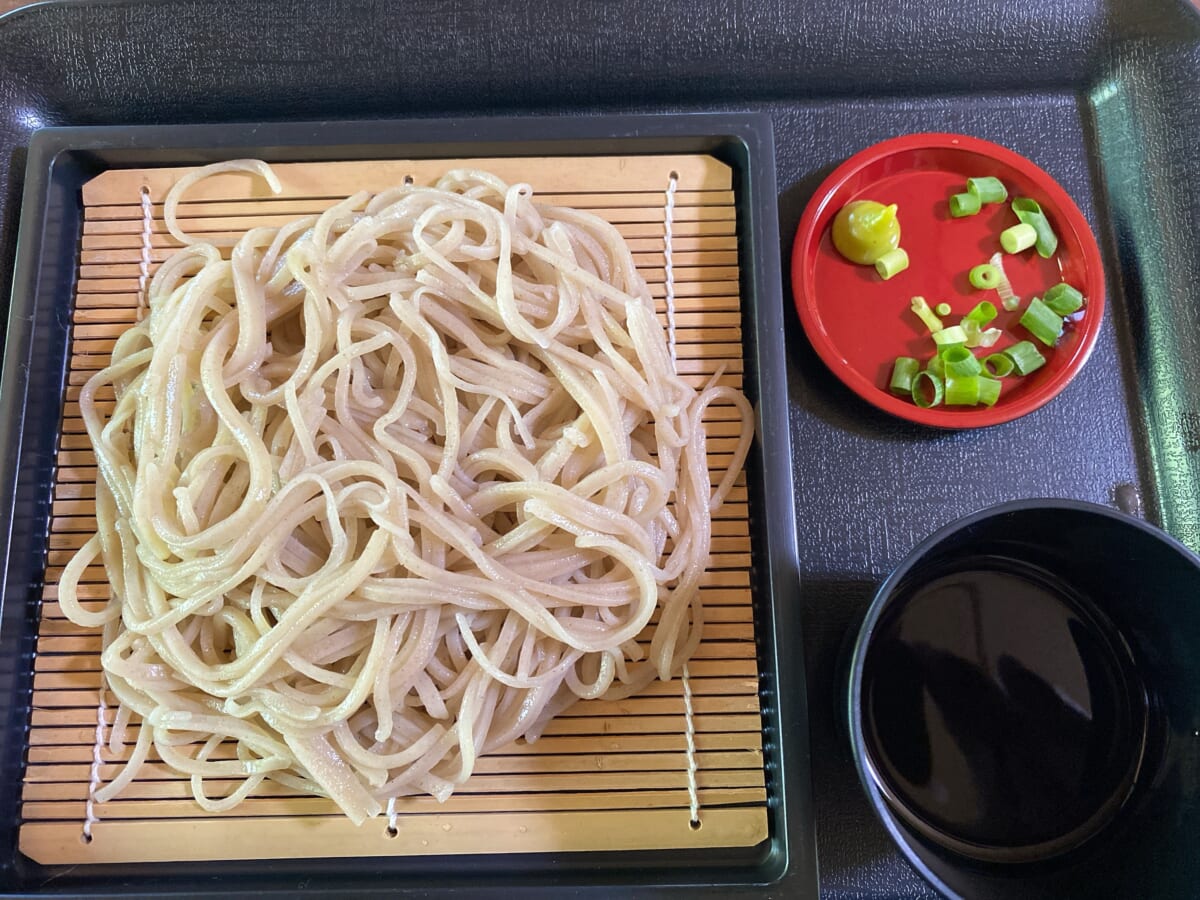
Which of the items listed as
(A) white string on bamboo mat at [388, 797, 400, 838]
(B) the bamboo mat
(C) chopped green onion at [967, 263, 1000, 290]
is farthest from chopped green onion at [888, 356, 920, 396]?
(A) white string on bamboo mat at [388, 797, 400, 838]

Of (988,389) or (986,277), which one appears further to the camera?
(986,277)

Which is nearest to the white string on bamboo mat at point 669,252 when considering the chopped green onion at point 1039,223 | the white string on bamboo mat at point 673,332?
the white string on bamboo mat at point 673,332

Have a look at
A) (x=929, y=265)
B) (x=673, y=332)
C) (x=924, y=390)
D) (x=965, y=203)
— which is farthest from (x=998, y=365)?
(x=673, y=332)

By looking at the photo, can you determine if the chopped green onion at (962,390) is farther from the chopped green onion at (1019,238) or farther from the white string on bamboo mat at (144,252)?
the white string on bamboo mat at (144,252)

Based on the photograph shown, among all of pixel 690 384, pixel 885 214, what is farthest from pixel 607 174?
pixel 885 214

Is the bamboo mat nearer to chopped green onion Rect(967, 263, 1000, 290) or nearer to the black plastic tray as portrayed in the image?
the black plastic tray

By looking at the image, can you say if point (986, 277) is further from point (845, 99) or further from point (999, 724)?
point (999, 724)
